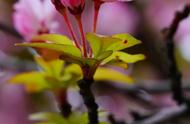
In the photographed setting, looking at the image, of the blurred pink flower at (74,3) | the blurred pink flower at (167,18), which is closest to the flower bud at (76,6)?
the blurred pink flower at (74,3)

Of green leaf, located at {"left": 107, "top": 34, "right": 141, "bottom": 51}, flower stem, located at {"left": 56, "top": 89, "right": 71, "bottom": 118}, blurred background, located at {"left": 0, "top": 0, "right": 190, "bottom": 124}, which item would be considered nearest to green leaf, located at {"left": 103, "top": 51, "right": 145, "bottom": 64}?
green leaf, located at {"left": 107, "top": 34, "right": 141, "bottom": 51}

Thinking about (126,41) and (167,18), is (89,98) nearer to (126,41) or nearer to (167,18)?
(126,41)

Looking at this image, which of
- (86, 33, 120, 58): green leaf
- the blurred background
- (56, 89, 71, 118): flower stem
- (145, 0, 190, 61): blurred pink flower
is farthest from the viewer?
(145, 0, 190, 61): blurred pink flower

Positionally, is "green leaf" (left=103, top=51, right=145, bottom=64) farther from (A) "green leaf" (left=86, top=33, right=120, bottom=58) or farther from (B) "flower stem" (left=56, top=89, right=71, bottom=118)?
(B) "flower stem" (left=56, top=89, right=71, bottom=118)

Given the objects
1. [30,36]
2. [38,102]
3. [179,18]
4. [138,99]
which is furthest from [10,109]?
[179,18]

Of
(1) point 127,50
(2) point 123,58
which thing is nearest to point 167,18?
(1) point 127,50

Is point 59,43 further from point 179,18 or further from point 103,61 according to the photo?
point 179,18
